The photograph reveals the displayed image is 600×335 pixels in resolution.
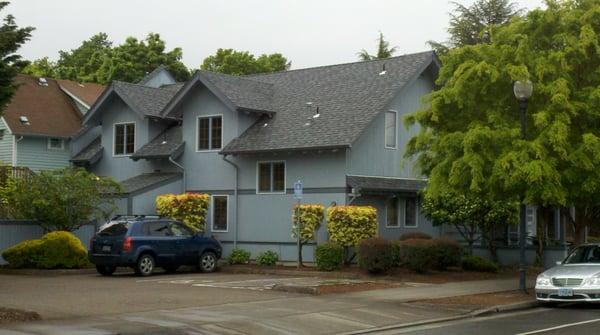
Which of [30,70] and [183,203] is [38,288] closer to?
[183,203]

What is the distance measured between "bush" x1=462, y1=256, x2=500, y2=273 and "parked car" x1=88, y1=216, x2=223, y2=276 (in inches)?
322

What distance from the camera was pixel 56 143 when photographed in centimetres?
3947

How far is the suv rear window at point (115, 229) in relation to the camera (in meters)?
24.9

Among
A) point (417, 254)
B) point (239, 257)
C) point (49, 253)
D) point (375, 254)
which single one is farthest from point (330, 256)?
point (49, 253)

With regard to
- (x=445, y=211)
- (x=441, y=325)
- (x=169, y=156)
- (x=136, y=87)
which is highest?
(x=136, y=87)

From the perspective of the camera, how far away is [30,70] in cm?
6253

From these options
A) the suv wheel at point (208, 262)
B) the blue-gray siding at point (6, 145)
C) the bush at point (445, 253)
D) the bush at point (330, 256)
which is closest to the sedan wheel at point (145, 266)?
the suv wheel at point (208, 262)

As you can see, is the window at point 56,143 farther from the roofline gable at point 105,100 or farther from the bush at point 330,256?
the bush at point 330,256

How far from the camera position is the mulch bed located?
1482cm

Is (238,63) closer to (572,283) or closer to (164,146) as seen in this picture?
(164,146)

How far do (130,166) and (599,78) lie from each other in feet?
64.4

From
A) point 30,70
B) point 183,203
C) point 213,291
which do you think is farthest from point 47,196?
point 30,70

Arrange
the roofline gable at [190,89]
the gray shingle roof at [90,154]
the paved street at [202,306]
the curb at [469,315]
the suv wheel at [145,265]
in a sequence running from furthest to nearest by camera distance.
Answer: the gray shingle roof at [90,154], the roofline gable at [190,89], the suv wheel at [145,265], the curb at [469,315], the paved street at [202,306]

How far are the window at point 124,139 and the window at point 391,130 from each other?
34.7 feet
